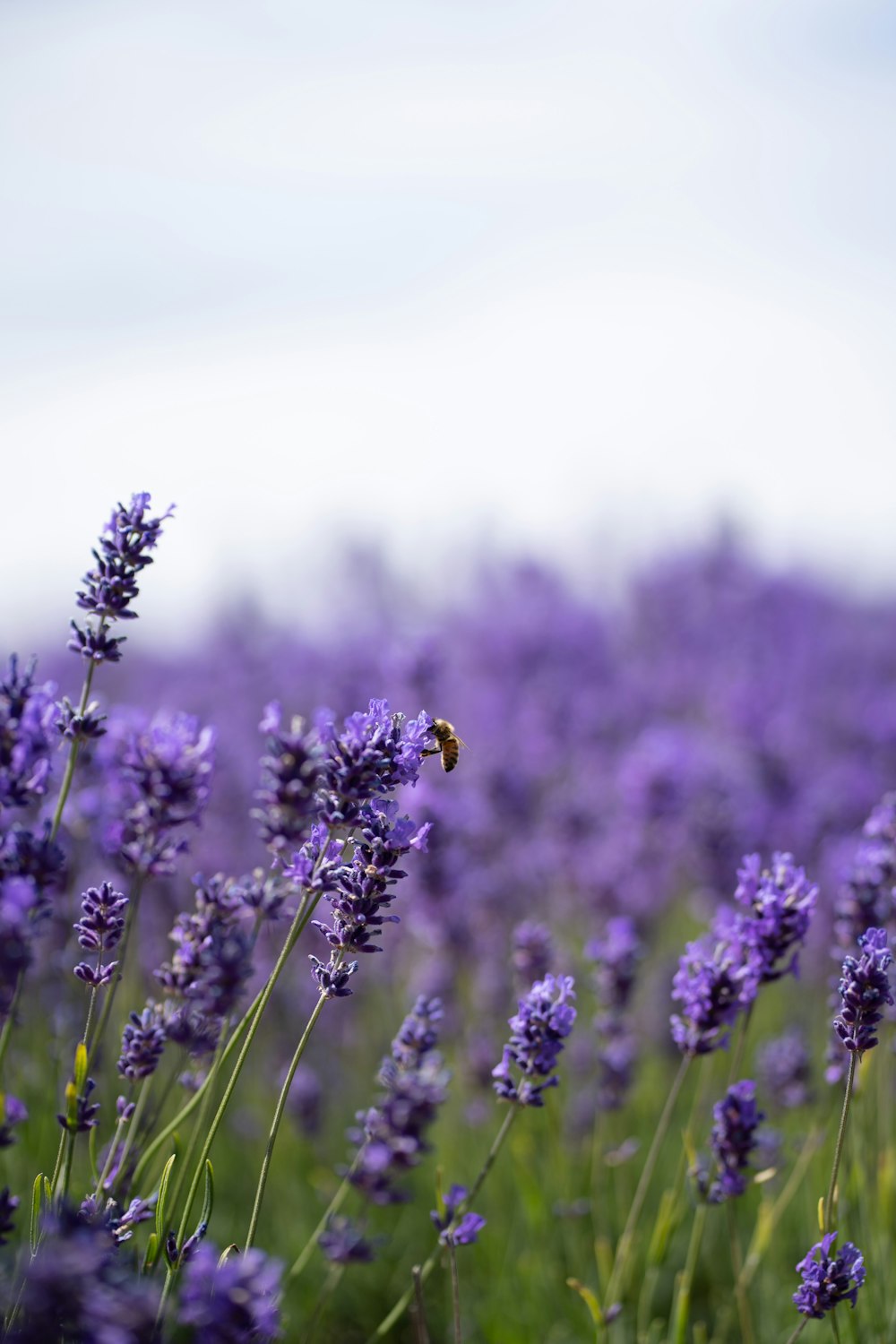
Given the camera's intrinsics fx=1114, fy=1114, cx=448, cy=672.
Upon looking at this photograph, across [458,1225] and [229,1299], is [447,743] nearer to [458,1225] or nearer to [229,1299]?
[458,1225]

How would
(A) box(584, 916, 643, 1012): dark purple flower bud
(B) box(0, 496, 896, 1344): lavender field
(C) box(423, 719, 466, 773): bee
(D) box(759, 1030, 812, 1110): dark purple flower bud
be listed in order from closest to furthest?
1. (B) box(0, 496, 896, 1344): lavender field
2. (C) box(423, 719, 466, 773): bee
3. (A) box(584, 916, 643, 1012): dark purple flower bud
4. (D) box(759, 1030, 812, 1110): dark purple flower bud

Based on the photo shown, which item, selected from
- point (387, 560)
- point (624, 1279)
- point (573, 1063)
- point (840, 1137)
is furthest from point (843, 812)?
point (387, 560)

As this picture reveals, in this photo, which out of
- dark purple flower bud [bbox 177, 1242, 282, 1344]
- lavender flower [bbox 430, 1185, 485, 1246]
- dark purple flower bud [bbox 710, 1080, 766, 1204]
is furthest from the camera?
dark purple flower bud [bbox 710, 1080, 766, 1204]

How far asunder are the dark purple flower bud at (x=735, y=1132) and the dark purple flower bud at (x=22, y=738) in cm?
131

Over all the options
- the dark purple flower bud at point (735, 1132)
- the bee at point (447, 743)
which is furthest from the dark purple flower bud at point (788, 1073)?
the bee at point (447, 743)

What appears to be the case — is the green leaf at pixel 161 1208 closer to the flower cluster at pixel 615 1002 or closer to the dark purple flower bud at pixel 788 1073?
the flower cluster at pixel 615 1002

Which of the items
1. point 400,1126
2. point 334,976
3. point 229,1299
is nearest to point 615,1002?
point 400,1126

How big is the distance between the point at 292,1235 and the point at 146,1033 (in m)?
1.96

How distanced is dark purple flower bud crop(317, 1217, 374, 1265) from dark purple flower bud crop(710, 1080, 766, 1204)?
71 centimetres

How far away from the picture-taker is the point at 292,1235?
10.8ft

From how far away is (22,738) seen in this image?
1.67 meters

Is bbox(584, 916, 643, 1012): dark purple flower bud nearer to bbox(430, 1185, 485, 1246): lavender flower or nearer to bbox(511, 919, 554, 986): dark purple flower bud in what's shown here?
bbox(511, 919, 554, 986): dark purple flower bud

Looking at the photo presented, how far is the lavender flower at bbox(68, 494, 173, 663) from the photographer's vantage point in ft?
5.62

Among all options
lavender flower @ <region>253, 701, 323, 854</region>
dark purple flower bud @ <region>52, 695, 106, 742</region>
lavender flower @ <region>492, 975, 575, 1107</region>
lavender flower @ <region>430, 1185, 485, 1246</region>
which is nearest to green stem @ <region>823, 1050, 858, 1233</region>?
lavender flower @ <region>492, 975, 575, 1107</region>
